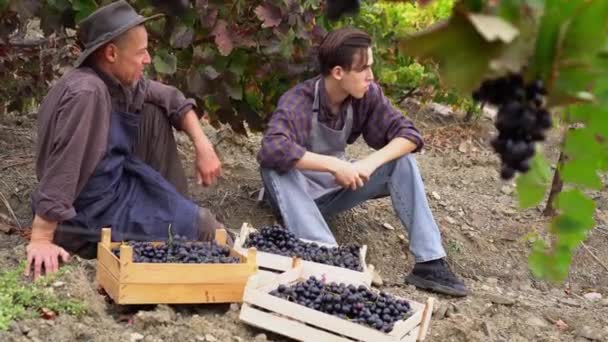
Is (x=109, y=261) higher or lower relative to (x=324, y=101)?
lower

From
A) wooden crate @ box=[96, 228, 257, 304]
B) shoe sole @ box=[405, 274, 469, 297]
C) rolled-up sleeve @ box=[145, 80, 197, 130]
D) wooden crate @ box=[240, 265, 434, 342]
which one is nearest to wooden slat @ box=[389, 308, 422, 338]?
wooden crate @ box=[240, 265, 434, 342]

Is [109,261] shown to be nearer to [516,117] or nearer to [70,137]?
[70,137]

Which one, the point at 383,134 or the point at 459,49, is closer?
the point at 459,49

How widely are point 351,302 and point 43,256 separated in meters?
1.15

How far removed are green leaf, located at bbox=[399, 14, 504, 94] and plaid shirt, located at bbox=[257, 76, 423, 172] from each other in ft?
10.1

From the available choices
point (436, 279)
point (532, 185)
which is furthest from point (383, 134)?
point (532, 185)

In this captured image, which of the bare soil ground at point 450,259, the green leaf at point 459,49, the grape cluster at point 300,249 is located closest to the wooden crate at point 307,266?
the grape cluster at point 300,249

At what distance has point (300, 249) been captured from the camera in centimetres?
361

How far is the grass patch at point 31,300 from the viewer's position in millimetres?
2953

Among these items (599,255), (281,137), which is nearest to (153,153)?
(281,137)

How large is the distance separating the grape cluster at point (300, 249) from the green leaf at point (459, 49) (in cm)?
273

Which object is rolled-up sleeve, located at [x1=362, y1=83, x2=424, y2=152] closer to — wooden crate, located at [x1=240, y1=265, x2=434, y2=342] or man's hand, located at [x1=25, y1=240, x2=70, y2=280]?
wooden crate, located at [x1=240, y1=265, x2=434, y2=342]

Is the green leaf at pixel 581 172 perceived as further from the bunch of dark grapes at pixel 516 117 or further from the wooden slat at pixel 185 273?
the wooden slat at pixel 185 273

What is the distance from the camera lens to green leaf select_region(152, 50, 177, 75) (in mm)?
4008
